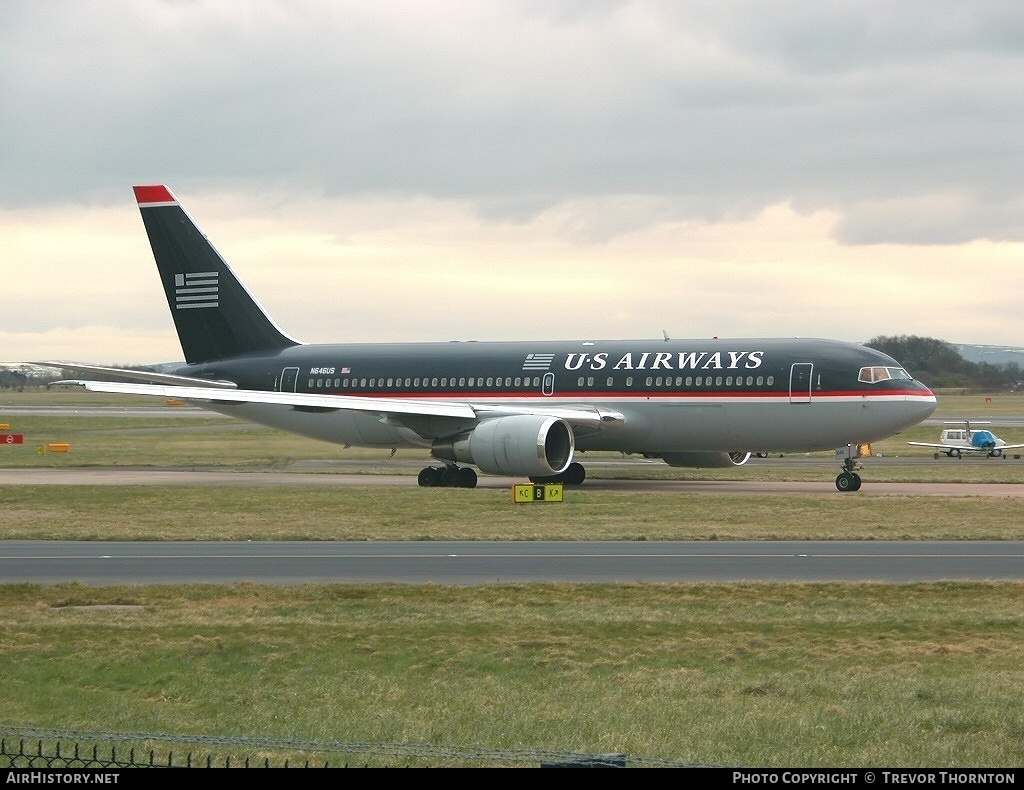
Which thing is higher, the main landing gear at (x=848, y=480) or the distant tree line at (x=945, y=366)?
the distant tree line at (x=945, y=366)

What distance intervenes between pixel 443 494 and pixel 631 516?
8.08m

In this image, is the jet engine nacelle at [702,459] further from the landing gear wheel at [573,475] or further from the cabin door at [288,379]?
the cabin door at [288,379]

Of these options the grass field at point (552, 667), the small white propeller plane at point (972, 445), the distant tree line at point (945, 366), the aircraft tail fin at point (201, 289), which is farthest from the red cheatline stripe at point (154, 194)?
the distant tree line at point (945, 366)

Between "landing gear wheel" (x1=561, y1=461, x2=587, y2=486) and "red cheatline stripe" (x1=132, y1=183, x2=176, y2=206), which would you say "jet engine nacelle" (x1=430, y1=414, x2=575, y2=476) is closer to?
"landing gear wheel" (x1=561, y1=461, x2=587, y2=486)

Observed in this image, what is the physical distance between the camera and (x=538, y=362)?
43.4 m

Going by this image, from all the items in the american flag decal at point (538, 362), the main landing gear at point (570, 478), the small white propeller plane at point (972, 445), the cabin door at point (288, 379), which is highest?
the american flag decal at point (538, 362)

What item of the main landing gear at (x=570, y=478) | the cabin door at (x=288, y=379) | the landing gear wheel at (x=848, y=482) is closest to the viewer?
the landing gear wheel at (x=848, y=482)

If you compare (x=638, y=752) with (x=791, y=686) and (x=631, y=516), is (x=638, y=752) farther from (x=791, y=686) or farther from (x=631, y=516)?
(x=631, y=516)

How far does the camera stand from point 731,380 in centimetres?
3959

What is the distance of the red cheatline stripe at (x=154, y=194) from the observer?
158 ft

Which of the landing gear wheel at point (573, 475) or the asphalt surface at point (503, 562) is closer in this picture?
the asphalt surface at point (503, 562)

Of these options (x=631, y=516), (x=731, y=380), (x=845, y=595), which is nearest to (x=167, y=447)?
(x=731, y=380)

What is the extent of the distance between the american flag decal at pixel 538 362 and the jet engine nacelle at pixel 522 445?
3290 millimetres
